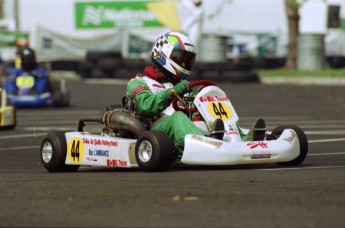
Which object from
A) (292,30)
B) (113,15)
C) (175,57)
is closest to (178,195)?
(175,57)

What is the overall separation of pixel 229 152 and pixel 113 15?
30.4 meters

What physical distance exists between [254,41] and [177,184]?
27572mm

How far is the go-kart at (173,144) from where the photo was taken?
9.77 metres

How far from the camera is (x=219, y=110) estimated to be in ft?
33.9

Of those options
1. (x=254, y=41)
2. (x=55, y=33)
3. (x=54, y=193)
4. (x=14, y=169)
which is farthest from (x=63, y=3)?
(x=54, y=193)

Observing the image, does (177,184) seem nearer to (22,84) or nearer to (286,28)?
(22,84)

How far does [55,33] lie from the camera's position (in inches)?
1479

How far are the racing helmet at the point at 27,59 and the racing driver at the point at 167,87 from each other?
12.2 meters

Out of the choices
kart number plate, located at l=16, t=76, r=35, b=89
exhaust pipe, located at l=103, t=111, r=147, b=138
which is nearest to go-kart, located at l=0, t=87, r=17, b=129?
exhaust pipe, located at l=103, t=111, r=147, b=138

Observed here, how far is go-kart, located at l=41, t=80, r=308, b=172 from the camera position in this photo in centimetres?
977

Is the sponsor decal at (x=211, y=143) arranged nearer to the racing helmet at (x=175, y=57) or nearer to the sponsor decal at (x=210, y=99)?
the sponsor decal at (x=210, y=99)

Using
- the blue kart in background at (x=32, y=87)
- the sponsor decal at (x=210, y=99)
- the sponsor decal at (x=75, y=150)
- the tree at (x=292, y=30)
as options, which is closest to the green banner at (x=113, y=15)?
the tree at (x=292, y=30)

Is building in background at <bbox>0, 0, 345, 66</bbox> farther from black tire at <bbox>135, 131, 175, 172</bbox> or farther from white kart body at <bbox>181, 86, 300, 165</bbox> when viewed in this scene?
black tire at <bbox>135, 131, 175, 172</bbox>

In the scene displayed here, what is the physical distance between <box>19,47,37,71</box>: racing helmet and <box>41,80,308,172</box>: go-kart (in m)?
12.1
